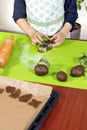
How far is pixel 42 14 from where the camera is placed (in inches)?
49.8

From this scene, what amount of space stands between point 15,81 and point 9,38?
0.33 meters

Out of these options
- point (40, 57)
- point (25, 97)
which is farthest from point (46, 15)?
point (25, 97)

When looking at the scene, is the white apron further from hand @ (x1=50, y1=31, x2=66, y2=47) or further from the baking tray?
the baking tray

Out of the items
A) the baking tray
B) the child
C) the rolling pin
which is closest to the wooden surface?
the baking tray

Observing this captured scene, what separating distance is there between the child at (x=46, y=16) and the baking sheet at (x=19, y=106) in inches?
15.9

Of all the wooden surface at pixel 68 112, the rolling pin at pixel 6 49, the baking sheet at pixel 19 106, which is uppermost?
the rolling pin at pixel 6 49

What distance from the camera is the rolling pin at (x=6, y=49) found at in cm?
103

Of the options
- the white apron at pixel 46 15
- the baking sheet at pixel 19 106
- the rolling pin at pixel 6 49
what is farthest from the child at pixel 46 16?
the baking sheet at pixel 19 106

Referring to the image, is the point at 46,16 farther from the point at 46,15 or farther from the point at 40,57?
the point at 40,57

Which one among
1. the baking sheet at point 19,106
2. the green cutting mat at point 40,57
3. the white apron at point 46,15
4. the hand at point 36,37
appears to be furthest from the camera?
the white apron at point 46,15

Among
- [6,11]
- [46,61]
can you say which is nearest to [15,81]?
[46,61]

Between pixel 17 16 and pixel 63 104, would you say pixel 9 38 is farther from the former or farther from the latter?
pixel 63 104

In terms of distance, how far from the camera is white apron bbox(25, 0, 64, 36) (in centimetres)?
125

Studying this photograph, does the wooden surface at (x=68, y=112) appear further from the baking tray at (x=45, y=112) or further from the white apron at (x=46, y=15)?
the white apron at (x=46, y=15)
